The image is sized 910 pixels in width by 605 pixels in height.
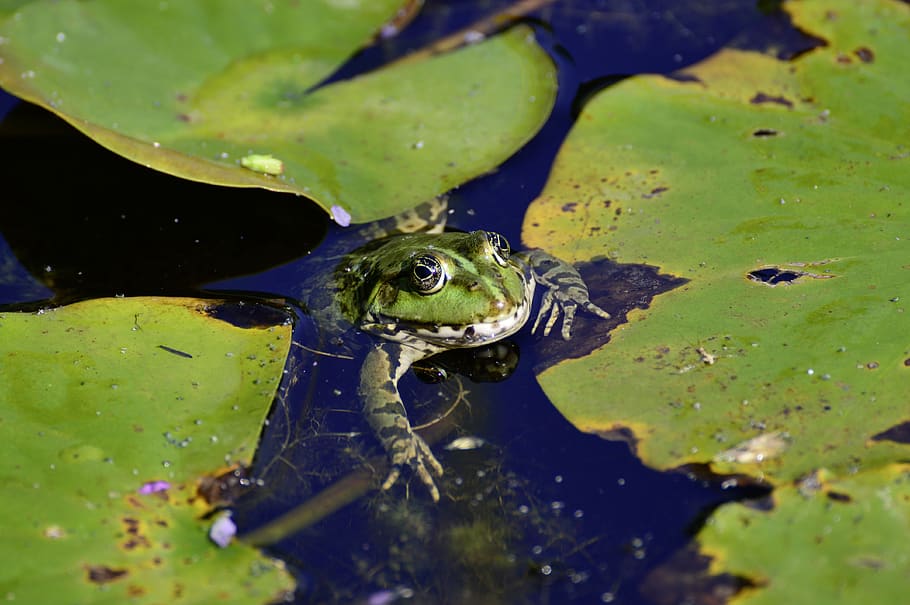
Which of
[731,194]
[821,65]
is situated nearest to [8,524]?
[731,194]

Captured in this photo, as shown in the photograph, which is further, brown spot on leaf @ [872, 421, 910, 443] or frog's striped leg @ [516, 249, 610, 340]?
frog's striped leg @ [516, 249, 610, 340]

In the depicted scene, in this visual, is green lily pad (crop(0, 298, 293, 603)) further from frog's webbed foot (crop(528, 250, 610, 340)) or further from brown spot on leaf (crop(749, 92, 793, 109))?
brown spot on leaf (crop(749, 92, 793, 109))

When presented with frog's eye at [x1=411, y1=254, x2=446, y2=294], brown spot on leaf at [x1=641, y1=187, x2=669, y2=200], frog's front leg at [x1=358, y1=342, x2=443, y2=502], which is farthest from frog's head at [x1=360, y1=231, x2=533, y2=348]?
brown spot on leaf at [x1=641, y1=187, x2=669, y2=200]

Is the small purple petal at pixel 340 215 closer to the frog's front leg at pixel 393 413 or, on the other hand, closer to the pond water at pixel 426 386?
the pond water at pixel 426 386

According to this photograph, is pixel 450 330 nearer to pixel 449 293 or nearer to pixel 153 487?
pixel 449 293

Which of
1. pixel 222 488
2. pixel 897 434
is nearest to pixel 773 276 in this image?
pixel 897 434

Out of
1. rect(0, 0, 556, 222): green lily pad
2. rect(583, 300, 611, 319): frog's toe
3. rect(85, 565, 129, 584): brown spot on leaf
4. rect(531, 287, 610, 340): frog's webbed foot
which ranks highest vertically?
rect(0, 0, 556, 222): green lily pad

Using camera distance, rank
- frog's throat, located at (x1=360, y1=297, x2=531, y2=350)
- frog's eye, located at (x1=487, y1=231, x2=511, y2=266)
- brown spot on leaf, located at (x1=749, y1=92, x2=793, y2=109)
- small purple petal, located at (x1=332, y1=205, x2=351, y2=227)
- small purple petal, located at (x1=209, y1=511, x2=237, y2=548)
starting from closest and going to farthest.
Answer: small purple petal, located at (x1=209, y1=511, x2=237, y2=548) < frog's throat, located at (x1=360, y1=297, x2=531, y2=350) < frog's eye, located at (x1=487, y1=231, x2=511, y2=266) < small purple petal, located at (x1=332, y1=205, x2=351, y2=227) < brown spot on leaf, located at (x1=749, y1=92, x2=793, y2=109)

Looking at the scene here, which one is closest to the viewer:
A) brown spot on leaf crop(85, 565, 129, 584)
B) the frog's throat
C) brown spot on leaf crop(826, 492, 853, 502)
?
brown spot on leaf crop(85, 565, 129, 584)

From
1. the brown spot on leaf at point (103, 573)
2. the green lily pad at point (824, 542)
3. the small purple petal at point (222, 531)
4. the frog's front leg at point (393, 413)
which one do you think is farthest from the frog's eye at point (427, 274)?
the brown spot on leaf at point (103, 573)
